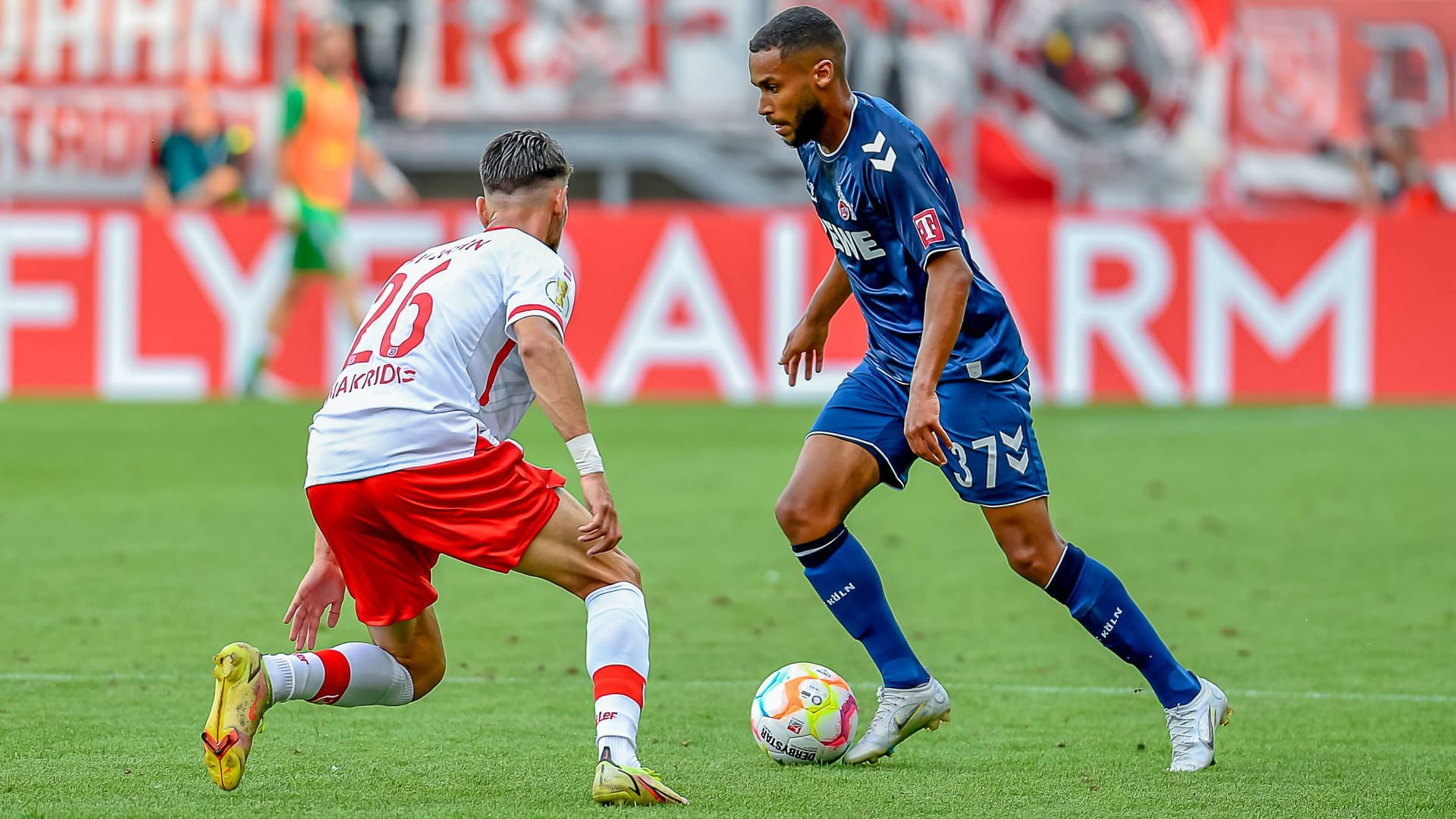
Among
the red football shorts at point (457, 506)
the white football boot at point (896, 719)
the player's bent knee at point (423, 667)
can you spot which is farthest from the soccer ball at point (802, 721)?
the red football shorts at point (457, 506)

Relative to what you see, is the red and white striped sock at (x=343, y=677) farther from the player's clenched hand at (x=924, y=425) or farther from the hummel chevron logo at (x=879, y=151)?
the hummel chevron logo at (x=879, y=151)

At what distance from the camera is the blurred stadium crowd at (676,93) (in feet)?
65.9

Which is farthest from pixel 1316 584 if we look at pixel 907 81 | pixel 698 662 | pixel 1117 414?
pixel 907 81

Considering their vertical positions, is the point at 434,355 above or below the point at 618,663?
above

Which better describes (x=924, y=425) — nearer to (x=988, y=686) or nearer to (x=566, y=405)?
(x=566, y=405)

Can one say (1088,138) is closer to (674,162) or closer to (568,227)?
(674,162)

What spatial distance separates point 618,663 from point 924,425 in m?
1.02

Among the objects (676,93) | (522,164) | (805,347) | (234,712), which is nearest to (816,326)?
(805,347)

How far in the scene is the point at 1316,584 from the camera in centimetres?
842

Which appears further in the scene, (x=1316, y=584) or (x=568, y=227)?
(x=568, y=227)

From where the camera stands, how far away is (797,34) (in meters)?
5.16

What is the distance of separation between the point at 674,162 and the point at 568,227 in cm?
447

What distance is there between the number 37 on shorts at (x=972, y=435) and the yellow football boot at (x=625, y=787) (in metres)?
1.22

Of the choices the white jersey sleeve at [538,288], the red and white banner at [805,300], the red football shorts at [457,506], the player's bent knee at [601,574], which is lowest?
the red and white banner at [805,300]
